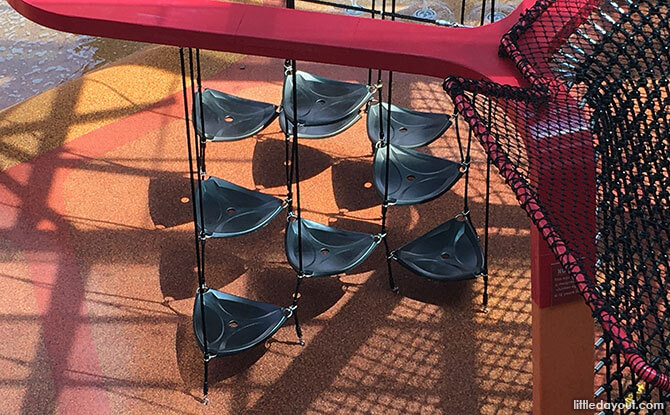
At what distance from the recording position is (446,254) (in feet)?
18.7

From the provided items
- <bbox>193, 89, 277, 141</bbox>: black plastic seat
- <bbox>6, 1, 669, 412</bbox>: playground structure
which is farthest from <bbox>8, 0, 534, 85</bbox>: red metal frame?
<bbox>193, 89, 277, 141</bbox>: black plastic seat

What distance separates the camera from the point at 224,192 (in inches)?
235

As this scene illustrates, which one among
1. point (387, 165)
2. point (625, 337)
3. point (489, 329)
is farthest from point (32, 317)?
point (625, 337)

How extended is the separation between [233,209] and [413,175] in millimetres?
1054

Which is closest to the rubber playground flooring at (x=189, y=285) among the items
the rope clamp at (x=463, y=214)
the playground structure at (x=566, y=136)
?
the rope clamp at (x=463, y=214)

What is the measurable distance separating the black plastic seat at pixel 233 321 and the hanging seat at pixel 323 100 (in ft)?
3.96

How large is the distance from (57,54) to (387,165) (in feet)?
14.6

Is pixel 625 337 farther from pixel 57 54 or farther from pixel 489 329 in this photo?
pixel 57 54

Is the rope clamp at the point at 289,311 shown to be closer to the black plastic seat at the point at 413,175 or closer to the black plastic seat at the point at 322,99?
the black plastic seat at the point at 413,175

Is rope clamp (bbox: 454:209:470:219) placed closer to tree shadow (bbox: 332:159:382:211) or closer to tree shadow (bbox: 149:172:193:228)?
tree shadow (bbox: 332:159:382:211)

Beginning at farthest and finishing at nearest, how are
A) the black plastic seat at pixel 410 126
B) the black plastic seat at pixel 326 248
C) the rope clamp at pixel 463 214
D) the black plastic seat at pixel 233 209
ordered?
the black plastic seat at pixel 410 126, the rope clamp at pixel 463 214, the black plastic seat at pixel 233 209, the black plastic seat at pixel 326 248

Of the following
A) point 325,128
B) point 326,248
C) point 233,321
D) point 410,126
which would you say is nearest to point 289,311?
point 233,321

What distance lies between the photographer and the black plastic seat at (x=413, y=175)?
5828mm

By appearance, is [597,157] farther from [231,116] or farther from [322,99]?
[231,116]
